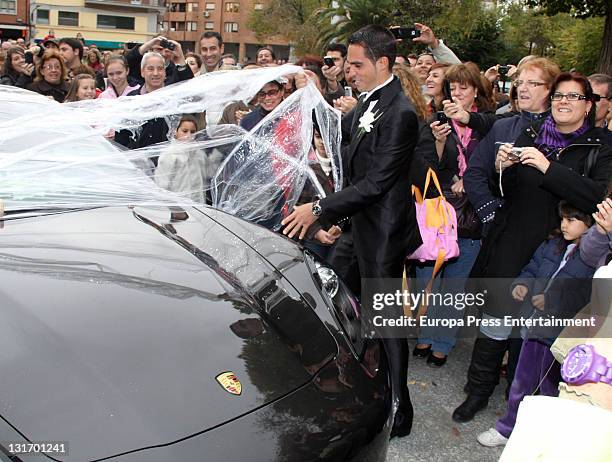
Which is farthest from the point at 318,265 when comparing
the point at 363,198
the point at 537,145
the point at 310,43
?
the point at 310,43

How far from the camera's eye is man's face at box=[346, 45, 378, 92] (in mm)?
3154

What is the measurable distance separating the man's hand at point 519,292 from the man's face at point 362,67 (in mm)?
1358

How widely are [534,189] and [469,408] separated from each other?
4.16 ft

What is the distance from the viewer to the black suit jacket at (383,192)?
10.0ft

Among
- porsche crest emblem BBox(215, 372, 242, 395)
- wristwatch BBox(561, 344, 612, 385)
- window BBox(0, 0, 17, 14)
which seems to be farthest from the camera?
window BBox(0, 0, 17, 14)

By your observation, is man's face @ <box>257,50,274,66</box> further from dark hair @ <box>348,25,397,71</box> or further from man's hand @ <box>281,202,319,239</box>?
man's hand @ <box>281,202,319,239</box>

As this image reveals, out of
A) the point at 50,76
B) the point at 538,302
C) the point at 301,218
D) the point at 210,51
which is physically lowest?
the point at 538,302

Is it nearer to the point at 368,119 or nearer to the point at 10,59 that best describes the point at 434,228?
the point at 368,119

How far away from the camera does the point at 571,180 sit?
300 centimetres

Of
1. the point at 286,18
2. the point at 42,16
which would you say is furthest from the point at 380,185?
the point at 42,16

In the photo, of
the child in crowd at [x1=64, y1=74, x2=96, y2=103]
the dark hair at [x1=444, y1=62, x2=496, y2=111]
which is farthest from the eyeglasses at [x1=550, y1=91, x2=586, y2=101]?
the child in crowd at [x1=64, y1=74, x2=96, y2=103]

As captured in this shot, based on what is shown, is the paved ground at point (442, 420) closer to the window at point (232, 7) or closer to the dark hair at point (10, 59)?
the dark hair at point (10, 59)

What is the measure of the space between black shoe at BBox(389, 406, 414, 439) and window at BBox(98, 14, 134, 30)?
6596cm

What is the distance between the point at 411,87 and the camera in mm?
3658
